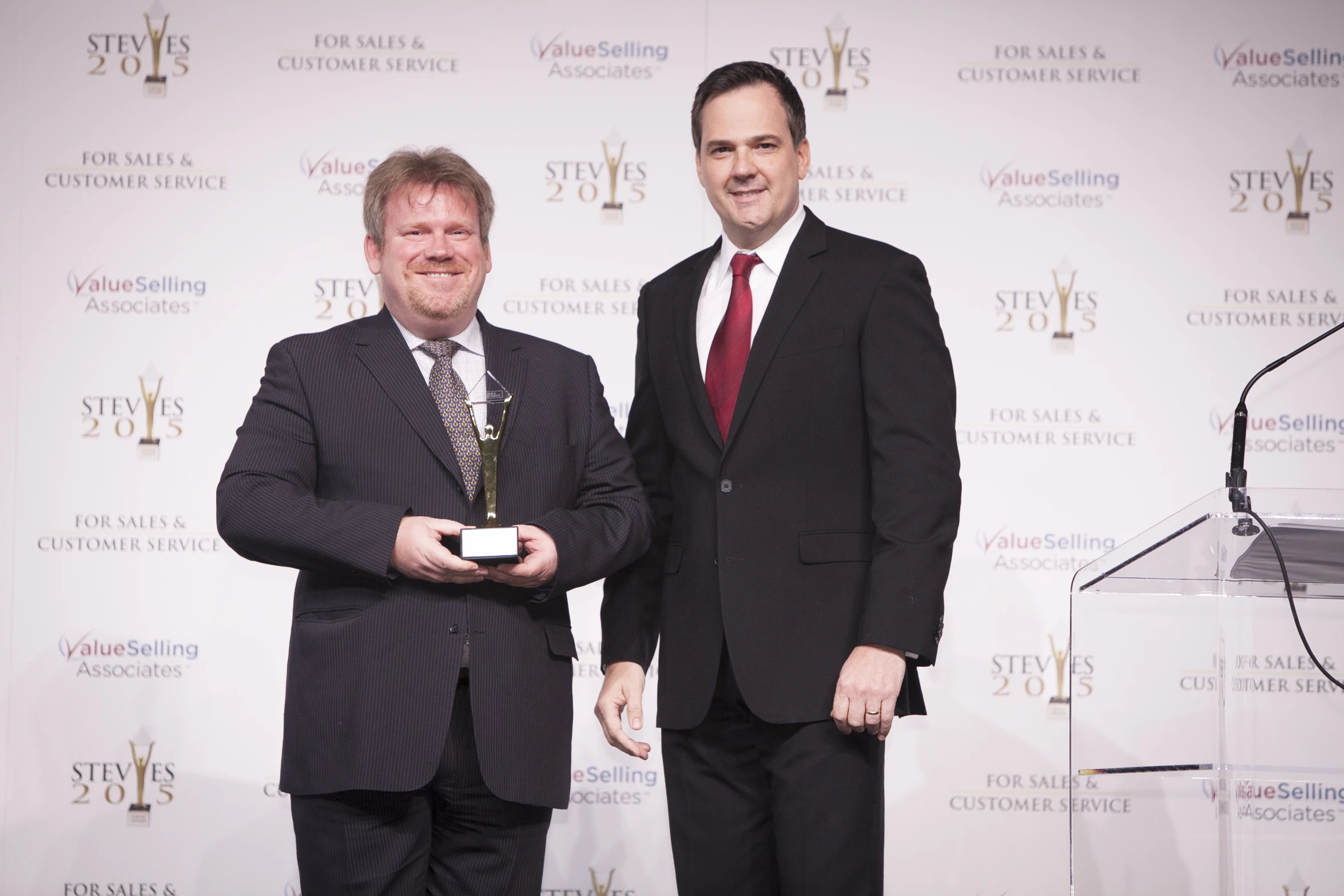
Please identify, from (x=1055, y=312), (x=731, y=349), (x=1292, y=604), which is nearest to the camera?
(x=1292, y=604)

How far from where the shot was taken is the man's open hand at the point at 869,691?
189 cm

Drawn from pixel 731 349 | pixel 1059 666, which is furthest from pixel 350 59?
pixel 1059 666

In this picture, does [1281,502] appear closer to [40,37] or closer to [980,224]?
[980,224]

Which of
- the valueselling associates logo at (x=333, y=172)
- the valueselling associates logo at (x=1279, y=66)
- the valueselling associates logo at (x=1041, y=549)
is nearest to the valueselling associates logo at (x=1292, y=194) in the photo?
the valueselling associates logo at (x=1279, y=66)

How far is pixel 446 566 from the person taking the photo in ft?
6.37

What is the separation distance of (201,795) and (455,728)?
2392 millimetres

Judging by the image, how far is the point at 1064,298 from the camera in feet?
13.3

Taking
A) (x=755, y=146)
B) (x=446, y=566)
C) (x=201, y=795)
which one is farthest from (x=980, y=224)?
(x=201, y=795)

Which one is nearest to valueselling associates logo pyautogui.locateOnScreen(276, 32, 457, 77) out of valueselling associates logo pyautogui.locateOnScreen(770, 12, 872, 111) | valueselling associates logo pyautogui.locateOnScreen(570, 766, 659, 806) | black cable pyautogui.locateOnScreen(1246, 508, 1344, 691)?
valueselling associates logo pyautogui.locateOnScreen(770, 12, 872, 111)

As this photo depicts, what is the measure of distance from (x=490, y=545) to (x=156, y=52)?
309cm

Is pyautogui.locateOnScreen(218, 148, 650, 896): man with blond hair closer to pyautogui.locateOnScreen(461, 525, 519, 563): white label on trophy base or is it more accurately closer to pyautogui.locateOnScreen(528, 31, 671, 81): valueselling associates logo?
pyautogui.locateOnScreen(461, 525, 519, 563): white label on trophy base

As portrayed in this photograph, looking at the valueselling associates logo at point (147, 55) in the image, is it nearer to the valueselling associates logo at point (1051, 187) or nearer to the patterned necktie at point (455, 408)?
the patterned necktie at point (455, 408)

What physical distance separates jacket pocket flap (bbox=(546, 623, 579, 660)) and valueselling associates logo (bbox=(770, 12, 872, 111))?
102 inches

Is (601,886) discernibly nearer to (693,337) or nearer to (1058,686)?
(1058,686)
